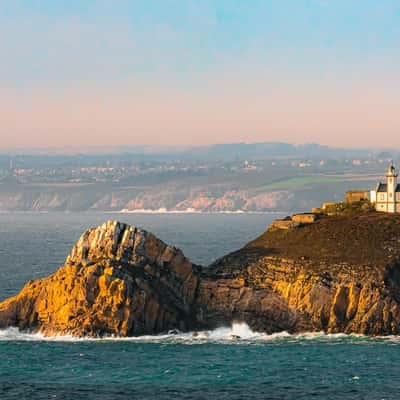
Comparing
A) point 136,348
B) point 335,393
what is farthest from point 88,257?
point 335,393

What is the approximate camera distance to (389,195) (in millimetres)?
151500

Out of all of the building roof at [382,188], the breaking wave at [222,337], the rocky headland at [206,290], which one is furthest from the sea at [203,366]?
the building roof at [382,188]

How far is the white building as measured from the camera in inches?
5935

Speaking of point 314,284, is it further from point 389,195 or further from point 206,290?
point 389,195

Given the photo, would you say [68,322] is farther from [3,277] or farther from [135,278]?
[3,277]

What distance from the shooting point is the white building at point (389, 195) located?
495 feet

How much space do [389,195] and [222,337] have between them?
49904 mm

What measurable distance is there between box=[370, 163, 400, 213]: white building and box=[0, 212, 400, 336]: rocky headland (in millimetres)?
21179

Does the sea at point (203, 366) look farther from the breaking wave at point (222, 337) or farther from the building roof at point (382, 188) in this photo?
the building roof at point (382, 188)

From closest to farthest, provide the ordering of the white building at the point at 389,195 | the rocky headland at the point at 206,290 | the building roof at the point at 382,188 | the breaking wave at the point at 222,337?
the breaking wave at the point at 222,337 < the rocky headland at the point at 206,290 < the white building at the point at 389,195 < the building roof at the point at 382,188

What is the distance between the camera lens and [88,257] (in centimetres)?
12369

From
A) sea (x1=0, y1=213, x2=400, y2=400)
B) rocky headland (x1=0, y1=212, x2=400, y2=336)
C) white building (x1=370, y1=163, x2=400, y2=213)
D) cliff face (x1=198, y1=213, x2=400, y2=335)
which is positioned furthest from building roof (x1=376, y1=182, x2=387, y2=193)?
sea (x1=0, y1=213, x2=400, y2=400)

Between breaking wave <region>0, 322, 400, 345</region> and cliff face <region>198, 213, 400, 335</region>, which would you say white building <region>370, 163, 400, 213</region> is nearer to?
cliff face <region>198, 213, 400, 335</region>

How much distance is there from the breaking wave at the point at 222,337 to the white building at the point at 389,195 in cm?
4224
